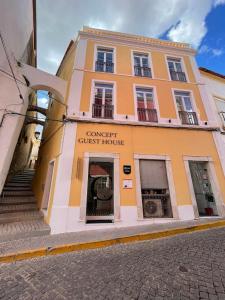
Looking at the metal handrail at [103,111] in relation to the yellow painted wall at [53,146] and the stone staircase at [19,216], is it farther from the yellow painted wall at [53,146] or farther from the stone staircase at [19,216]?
the stone staircase at [19,216]

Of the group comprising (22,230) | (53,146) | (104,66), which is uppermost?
(104,66)

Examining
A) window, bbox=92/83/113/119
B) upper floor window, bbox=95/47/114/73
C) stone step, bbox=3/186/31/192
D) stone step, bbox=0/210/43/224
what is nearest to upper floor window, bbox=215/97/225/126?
window, bbox=92/83/113/119

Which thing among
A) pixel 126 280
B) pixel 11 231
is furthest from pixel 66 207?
pixel 126 280

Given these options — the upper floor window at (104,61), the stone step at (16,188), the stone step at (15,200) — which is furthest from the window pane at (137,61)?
the stone step at (16,188)

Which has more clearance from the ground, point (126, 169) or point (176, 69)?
point (176, 69)

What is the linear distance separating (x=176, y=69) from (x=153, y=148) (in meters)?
6.20

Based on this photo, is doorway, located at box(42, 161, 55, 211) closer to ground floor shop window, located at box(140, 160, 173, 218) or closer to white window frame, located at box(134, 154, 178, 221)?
white window frame, located at box(134, 154, 178, 221)

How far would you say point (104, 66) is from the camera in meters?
8.70

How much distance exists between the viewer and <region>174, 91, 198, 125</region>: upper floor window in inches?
327

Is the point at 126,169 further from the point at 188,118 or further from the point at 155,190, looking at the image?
the point at 188,118

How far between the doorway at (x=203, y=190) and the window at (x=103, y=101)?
Answer: 507cm

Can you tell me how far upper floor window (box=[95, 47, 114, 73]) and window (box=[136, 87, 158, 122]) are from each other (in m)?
2.11

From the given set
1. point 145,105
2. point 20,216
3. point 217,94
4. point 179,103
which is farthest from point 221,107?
point 20,216

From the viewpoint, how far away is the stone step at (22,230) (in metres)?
4.79
